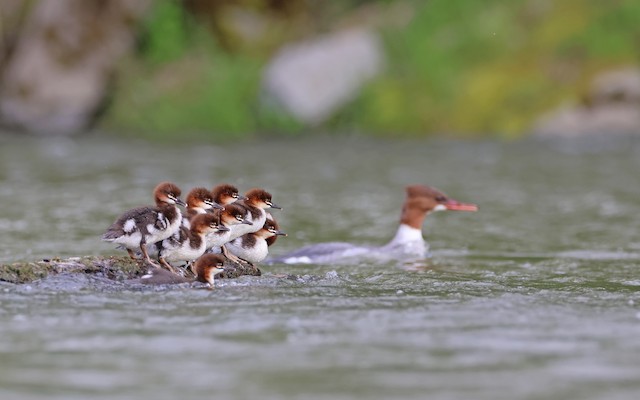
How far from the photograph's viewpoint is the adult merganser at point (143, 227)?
879cm

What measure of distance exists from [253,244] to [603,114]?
50.1 ft

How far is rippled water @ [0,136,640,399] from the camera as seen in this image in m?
6.05

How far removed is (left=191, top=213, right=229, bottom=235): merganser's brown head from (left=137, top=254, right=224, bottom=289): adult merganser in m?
0.32

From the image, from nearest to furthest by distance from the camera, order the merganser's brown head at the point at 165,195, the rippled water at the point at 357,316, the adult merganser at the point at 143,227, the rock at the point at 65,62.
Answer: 1. the rippled water at the point at 357,316
2. the adult merganser at the point at 143,227
3. the merganser's brown head at the point at 165,195
4. the rock at the point at 65,62

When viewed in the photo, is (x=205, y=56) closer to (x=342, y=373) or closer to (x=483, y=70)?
(x=483, y=70)

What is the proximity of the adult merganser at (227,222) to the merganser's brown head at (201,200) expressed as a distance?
0.18 meters

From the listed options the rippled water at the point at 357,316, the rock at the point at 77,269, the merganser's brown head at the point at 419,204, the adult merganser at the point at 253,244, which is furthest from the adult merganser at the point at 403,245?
the rock at the point at 77,269

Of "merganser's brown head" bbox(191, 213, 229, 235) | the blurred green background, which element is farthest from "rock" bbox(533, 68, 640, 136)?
"merganser's brown head" bbox(191, 213, 229, 235)

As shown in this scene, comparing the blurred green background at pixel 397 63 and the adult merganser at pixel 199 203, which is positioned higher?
the blurred green background at pixel 397 63

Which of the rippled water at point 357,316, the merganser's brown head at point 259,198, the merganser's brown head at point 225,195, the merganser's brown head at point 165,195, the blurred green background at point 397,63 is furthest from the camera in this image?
the blurred green background at point 397,63

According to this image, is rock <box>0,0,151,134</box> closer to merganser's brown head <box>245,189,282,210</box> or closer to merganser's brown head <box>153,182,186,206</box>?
merganser's brown head <box>245,189,282,210</box>

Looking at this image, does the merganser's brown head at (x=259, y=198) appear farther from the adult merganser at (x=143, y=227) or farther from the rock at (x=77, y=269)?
the rock at (x=77, y=269)

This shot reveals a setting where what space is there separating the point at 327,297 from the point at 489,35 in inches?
743

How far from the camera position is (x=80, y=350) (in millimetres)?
6691
